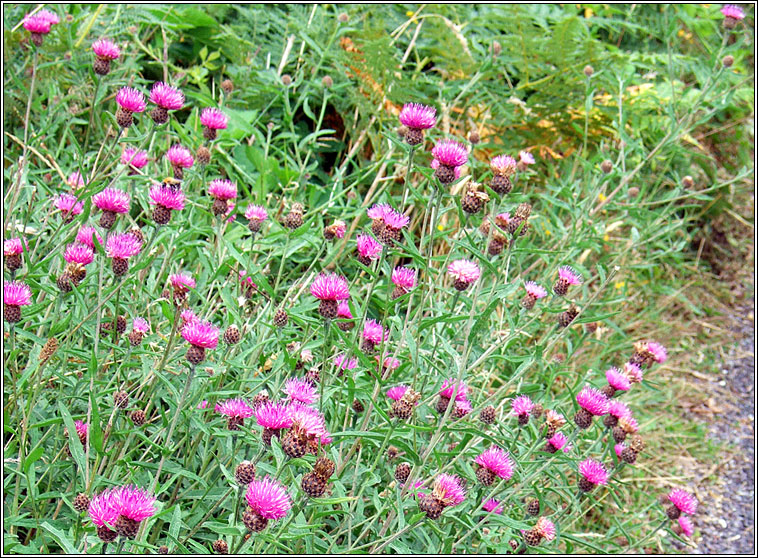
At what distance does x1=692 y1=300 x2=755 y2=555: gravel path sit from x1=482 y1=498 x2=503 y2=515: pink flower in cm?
137

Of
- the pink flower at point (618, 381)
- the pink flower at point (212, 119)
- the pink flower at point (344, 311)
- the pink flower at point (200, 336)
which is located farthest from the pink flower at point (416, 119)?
the pink flower at point (618, 381)

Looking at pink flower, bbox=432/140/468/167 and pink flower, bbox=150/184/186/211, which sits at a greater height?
pink flower, bbox=432/140/468/167

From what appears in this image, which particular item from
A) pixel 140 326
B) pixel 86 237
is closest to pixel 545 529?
pixel 140 326

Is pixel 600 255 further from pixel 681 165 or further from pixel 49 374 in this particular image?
pixel 49 374

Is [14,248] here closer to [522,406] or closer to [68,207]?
[68,207]

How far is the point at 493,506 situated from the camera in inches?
71.4

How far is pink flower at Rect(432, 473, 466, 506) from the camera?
144cm

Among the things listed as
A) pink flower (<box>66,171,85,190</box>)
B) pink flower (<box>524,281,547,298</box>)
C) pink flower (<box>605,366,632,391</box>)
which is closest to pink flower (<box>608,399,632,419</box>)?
pink flower (<box>605,366,632,391</box>)

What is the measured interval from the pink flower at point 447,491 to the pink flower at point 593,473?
1.46 ft

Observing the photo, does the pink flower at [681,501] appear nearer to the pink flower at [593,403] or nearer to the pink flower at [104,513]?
the pink flower at [593,403]

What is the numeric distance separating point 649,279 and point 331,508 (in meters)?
2.75

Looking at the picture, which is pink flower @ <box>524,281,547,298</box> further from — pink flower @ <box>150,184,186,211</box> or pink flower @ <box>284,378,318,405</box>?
pink flower @ <box>150,184,186,211</box>

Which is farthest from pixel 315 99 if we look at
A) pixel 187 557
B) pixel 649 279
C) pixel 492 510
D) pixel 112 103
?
pixel 187 557

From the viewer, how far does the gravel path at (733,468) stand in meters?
2.92
